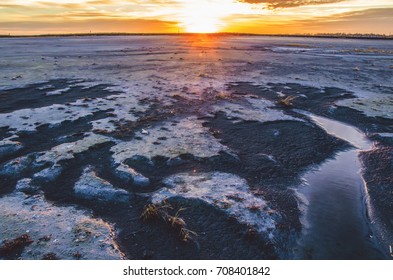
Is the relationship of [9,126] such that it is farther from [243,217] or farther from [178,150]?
[243,217]

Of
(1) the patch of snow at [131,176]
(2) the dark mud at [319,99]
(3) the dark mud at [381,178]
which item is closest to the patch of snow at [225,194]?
(1) the patch of snow at [131,176]

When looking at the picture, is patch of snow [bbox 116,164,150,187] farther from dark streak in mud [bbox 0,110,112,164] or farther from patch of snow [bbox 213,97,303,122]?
patch of snow [bbox 213,97,303,122]

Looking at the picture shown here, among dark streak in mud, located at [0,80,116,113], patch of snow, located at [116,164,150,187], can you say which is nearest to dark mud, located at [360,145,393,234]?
patch of snow, located at [116,164,150,187]

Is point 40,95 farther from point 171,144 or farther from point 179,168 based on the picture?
point 179,168

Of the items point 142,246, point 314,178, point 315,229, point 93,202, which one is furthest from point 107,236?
point 314,178

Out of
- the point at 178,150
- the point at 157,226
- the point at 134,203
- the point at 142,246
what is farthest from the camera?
the point at 178,150

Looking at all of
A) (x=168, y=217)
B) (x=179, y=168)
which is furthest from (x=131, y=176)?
(x=168, y=217)
